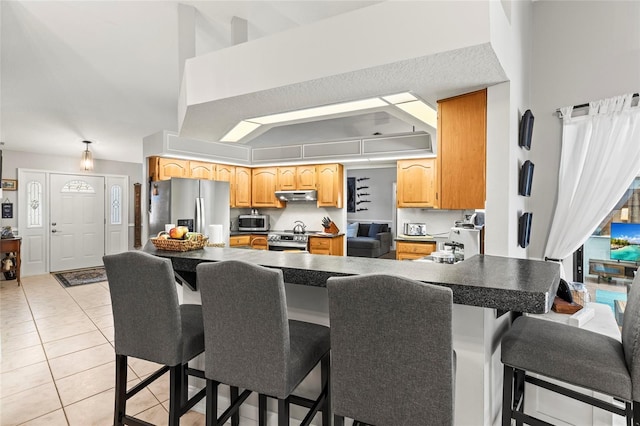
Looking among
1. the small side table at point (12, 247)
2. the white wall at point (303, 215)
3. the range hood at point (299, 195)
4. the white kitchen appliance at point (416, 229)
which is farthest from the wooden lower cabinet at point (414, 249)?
the small side table at point (12, 247)

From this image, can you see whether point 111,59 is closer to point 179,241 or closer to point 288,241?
point 179,241

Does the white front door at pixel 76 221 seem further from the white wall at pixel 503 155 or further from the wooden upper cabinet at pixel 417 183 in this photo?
the white wall at pixel 503 155

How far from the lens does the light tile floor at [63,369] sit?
227 cm

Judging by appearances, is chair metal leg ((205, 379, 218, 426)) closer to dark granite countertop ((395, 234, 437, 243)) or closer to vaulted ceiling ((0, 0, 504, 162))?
vaulted ceiling ((0, 0, 504, 162))

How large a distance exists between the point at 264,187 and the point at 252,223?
719mm

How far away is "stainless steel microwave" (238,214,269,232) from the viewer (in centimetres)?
625

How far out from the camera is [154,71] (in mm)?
3506

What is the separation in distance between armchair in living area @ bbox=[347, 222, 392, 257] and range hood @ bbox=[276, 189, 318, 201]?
2331mm

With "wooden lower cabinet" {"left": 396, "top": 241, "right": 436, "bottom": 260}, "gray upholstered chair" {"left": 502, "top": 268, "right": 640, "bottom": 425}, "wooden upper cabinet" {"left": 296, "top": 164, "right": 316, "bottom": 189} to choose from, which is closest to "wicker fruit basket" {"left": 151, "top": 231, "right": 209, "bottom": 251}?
"gray upholstered chair" {"left": 502, "top": 268, "right": 640, "bottom": 425}

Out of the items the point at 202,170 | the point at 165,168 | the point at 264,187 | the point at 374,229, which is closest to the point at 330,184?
the point at 264,187

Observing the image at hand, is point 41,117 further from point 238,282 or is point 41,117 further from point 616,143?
point 616,143

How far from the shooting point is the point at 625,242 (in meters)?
2.73

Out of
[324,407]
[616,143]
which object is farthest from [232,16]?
[616,143]

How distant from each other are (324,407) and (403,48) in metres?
Result: 1.84
